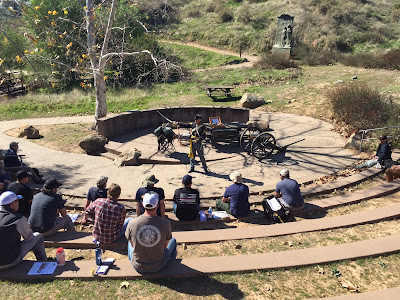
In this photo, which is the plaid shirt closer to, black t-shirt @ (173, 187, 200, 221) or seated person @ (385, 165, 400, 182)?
black t-shirt @ (173, 187, 200, 221)

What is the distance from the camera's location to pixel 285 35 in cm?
3238

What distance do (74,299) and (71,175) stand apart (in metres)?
5.97

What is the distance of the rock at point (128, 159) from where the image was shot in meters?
10.7

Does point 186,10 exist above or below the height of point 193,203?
above

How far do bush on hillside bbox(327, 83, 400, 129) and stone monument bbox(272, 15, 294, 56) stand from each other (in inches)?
711

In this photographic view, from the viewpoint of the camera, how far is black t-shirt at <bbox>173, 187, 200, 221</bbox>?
667 cm

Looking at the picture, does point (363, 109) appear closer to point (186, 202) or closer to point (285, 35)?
point (186, 202)

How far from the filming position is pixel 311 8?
42812mm

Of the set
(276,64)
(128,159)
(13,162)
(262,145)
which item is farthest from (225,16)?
(13,162)

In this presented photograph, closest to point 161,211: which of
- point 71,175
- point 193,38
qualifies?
point 71,175

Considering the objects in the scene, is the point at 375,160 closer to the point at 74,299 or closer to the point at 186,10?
the point at 74,299

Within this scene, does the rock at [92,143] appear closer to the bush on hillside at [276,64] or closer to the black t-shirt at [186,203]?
the black t-shirt at [186,203]

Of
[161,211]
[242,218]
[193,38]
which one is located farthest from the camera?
[193,38]

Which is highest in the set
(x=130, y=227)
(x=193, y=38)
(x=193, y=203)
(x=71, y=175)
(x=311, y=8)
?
(x=311, y=8)
